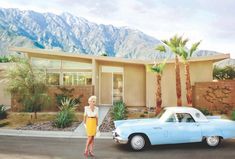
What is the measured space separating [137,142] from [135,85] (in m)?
13.6

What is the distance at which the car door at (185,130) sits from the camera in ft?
35.8

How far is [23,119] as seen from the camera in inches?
729

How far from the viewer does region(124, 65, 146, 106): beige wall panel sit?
79.2 ft

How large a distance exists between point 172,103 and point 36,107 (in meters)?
9.56

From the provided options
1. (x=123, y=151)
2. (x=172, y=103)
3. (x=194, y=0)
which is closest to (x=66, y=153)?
(x=123, y=151)

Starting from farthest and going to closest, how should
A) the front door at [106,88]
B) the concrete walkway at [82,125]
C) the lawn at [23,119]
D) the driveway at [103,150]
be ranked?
1. the front door at [106,88]
2. the lawn at [23,119]
3. the concrete walkway at [82,125]
4. the driveway at [103,150]

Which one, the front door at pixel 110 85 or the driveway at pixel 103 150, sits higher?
the front door at pixel 110 85

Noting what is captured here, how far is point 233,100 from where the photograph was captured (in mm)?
20406

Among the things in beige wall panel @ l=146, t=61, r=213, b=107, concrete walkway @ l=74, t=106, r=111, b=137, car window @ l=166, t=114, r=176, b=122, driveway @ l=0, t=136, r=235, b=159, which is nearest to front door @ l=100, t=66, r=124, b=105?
beige wall panel @ l=146, t=61, r=213, b=107

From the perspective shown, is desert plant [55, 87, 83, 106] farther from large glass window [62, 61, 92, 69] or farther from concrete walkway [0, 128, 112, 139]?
concrete walkway [0, 128, 112, 139]

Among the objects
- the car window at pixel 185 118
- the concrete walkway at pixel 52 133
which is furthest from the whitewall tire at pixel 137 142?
the concrete walkway at pixel 52 133

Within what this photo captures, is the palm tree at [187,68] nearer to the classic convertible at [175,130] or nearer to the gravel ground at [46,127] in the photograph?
the gravel ground at [46,127]

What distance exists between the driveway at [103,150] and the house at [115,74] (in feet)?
32.4

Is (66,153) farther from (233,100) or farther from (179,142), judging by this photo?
(233,100)
